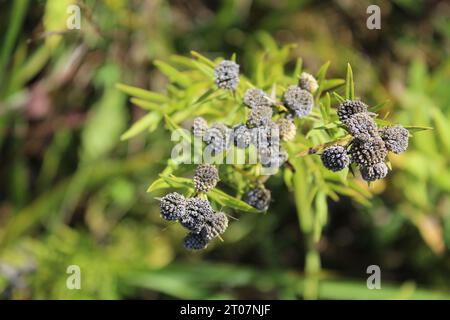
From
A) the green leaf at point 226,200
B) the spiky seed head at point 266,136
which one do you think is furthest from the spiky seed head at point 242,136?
the green leaf at point 226,200

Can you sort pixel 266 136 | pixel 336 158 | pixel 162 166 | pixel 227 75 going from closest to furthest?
pixel 336 158, pixel 266 136, pixel 227 75, pixel 162 166

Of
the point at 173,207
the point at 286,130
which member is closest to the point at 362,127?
the point at 286,130

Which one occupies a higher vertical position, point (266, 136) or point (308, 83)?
point (308, 83)

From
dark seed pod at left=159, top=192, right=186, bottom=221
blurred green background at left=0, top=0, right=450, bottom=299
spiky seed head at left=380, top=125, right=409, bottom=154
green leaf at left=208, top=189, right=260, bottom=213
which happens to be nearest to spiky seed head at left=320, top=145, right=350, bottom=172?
spiky seed head at left=380, top=125, right=409, bottom=154

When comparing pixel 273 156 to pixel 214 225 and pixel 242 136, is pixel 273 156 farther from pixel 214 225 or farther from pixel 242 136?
pixel 214 225

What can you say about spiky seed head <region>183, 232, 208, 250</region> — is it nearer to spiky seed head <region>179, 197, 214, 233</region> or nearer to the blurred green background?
spiky seed head <region>179, 197, 214, 233</region>
